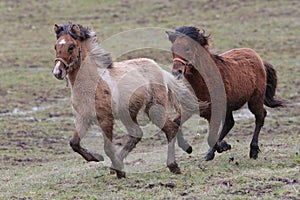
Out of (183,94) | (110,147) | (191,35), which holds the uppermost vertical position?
(191,35)

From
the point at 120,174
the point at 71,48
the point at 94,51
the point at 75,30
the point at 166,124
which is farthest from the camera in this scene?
the point at 166,124

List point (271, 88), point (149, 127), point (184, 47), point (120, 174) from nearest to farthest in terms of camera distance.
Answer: point (120, 174) → point (184, 47) → point (271, 88) → point (149, 127)

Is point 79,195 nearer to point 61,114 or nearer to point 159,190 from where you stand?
point 159,190

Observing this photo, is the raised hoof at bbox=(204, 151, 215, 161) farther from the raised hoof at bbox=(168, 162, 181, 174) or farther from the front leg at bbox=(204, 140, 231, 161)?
the raised hoof at bbox=(168, 162, 181, 174)

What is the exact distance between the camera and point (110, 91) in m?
7.76

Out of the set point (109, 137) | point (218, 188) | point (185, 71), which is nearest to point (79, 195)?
point (109, 137)

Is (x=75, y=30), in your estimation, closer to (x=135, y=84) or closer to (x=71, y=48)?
(x=71, y=48)

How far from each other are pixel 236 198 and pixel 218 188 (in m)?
Answer: 0.46

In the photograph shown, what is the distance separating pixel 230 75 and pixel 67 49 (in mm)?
2404

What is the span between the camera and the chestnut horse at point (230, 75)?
26.8 feet

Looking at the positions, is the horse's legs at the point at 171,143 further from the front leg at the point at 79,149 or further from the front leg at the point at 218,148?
the front leg at the point at 79,149

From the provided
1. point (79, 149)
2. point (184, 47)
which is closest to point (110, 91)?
point (79, 149)

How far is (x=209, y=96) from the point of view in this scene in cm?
827

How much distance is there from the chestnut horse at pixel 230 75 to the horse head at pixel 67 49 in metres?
1.27
